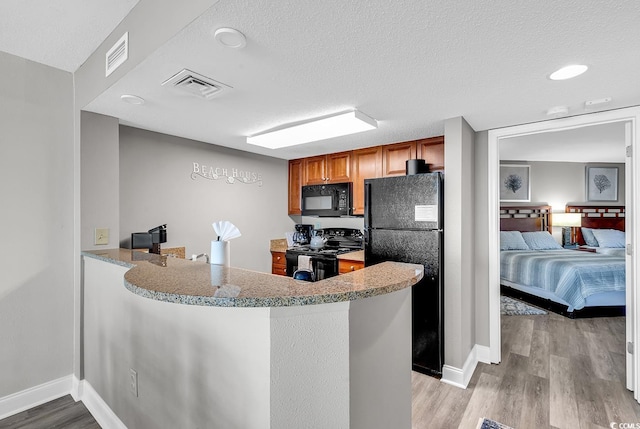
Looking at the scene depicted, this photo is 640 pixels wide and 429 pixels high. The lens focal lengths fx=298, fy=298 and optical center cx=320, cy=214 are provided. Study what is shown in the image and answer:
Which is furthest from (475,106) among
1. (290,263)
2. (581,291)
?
(581,291)

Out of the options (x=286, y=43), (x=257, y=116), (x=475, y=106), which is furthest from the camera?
(x=257, y=116)

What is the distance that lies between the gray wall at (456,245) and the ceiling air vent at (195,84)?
1709 mm

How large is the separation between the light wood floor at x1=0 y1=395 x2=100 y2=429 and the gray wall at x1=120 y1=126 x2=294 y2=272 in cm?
121

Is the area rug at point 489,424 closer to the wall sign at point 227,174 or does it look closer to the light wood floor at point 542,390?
the light wood floor at point 542,390

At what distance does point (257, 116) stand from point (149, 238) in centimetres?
140

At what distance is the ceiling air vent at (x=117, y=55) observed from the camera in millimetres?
1562

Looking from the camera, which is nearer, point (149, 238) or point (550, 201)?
point (149, 238)

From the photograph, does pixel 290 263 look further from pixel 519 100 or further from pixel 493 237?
pixel 519 100

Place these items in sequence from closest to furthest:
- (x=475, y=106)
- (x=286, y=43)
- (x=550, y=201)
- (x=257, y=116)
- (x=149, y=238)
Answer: (x=286, y=43), (x=475, y=106), (x=257, y=116), (x=149, y=238), (x=550, y=201)

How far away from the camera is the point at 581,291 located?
3.65 metres

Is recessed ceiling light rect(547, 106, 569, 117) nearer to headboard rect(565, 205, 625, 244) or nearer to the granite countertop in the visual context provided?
the granite countertop

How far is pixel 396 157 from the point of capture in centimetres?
315

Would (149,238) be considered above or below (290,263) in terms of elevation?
above

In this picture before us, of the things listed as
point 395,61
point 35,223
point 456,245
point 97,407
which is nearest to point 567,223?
point 456,245
